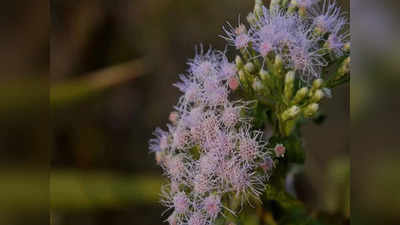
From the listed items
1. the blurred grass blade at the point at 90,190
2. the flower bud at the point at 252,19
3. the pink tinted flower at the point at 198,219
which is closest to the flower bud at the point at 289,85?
the flower bud at the point at 252,19

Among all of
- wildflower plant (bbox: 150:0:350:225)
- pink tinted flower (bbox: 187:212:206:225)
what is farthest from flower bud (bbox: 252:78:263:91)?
pink tinted flower (bbox: 187:212:206:225)

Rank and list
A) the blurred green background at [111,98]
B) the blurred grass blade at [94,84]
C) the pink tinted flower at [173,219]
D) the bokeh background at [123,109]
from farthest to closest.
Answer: the blurred grass blade at [94,84] < the blurred green background at [111,98] < the pink tinted flower at [173,219] < the bokeh background at [123,109]

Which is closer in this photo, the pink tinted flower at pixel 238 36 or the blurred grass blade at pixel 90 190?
the pink tinted flower at pixel 238 36

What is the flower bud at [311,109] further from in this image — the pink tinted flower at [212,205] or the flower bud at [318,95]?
the pink tinted flower at [212,205]

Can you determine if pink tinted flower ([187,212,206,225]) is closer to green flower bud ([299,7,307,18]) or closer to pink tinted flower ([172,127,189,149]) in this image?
pink tinted flower ([172,127,189,149])

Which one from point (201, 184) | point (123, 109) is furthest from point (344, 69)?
point (123, 109)

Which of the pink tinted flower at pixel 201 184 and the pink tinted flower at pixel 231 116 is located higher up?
the pink tinted flower at pixel 231 116

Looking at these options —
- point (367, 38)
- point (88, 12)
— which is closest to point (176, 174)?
point (367, 38)
